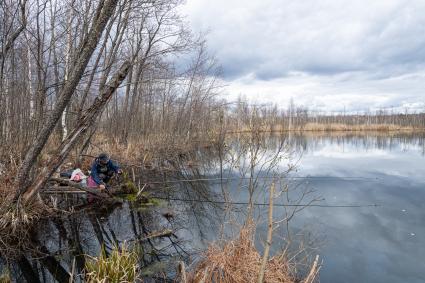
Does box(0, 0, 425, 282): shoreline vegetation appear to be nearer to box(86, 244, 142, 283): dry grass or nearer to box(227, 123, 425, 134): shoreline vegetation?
box(86, 244, 142, 283): dry grass

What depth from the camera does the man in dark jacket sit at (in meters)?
9.32

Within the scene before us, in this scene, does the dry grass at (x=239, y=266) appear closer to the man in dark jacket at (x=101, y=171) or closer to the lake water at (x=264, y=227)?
the lake water at (x=264, y=227)

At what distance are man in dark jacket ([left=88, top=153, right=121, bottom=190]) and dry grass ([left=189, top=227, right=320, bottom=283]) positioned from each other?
204 inches

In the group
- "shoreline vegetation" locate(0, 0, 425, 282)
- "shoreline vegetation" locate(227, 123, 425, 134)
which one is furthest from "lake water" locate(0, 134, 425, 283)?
"shoreline vegetation" locate(227, 123, 425, 134)

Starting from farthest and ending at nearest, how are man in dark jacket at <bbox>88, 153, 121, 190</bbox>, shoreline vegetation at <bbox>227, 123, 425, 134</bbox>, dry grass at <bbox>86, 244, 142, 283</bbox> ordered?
shoreline vegetation at <bbox>227, 123, 425, 134</bbox>, man in dark jacket at <bbox>88, 153, 121, 190</bbox>, dry grass at <bbox>86, 244, 142, 283</bbox>

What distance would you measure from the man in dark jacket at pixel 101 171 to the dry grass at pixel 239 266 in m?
5.19

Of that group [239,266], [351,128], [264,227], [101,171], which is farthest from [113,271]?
[351,128]

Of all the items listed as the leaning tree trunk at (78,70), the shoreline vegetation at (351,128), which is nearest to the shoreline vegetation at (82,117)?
the leaning tree trunk at (78,70)

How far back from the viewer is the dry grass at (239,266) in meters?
4.68

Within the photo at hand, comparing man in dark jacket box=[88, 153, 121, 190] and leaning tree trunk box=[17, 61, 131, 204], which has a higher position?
leaning tree trunk box=[17, 61, 131, 204]

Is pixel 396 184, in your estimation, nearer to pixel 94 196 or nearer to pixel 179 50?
pixel 179 50

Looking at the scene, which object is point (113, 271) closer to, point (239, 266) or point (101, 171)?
point (239, 266)

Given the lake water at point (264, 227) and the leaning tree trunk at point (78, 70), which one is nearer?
the leaning tree trunk at point (78, 70)

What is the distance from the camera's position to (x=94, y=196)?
936 cm
